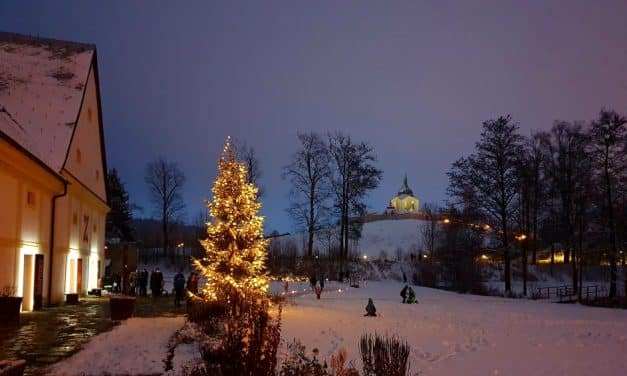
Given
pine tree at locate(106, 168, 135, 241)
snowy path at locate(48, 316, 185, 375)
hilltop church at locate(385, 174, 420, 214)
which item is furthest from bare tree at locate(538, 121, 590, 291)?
hilltop church at locate(385, 174, 420, 214)


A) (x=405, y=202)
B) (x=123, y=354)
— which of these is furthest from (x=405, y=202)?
(x=123, y=354)

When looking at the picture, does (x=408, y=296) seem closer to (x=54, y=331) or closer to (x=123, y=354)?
(x=54, y=331)

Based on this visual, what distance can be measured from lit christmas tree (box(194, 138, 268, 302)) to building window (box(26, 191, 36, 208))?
6.04m

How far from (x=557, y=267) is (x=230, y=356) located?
191 feet

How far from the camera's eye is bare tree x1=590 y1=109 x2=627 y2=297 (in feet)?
126

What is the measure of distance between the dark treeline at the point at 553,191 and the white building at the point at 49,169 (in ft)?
84.9

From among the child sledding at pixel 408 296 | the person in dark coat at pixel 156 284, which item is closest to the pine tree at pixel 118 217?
the person in dark coat at pixel 156 284

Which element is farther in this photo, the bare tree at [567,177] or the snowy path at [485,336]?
the bare tree at [567,177]

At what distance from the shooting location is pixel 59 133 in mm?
25438

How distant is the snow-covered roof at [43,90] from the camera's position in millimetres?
24219

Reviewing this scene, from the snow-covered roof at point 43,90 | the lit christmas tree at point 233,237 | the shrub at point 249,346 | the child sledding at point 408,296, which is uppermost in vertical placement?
the snow-covered roof at point 43,90

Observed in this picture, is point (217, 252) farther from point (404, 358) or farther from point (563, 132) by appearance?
point (563, 132)

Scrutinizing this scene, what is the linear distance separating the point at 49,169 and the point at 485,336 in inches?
626

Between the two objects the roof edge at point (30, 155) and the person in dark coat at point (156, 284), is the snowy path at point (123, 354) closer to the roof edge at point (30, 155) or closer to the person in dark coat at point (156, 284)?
the roof edge at point (30, 155)
